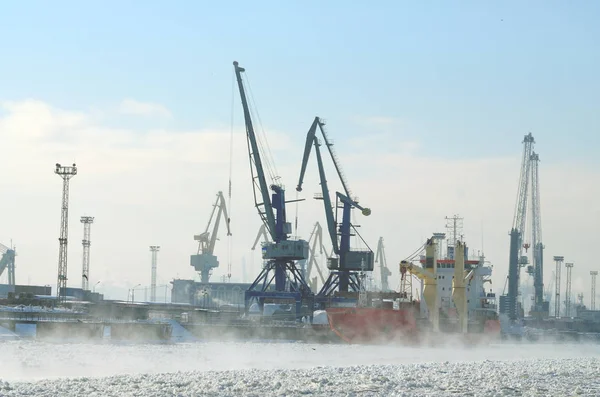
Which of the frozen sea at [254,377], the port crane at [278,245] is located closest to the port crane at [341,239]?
the port crane at [278,245]

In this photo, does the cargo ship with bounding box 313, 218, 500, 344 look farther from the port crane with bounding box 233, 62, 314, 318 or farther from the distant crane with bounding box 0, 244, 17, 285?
the distant crane with bounding box 0, 244, 17, 285

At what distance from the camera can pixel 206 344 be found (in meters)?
72.6

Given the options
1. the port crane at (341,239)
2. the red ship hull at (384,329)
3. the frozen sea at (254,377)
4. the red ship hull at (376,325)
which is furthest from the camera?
the port crane at (341,239)

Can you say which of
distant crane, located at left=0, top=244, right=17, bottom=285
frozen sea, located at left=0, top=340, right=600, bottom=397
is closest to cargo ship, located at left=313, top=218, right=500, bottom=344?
frozen sea, located at left=0, top=340, right=600, bottom=397

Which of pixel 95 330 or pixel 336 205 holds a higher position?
pixel 336 205

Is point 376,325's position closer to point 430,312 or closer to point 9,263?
point 430,312

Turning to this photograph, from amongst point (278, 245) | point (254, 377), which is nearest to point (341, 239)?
point (278, 245)

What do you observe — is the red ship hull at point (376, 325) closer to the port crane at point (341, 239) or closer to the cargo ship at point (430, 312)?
the cargo ship at point (430, 312)

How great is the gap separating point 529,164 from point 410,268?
93677 mm

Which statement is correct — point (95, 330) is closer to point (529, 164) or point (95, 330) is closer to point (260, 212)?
point (260, 212)

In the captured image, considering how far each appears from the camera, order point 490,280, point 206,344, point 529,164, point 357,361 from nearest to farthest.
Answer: point 357,361, point 206,344, point 490,280, point 529,164

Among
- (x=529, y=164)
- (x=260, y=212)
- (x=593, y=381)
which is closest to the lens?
(x=593, y=381)

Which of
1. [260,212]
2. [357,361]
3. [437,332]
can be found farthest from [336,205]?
[357,361]

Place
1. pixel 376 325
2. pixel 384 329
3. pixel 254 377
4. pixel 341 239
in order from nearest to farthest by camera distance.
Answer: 1. pixel 254 377
2. pixel 384 329
3. pixel 376 325
4. pixel 341 239
